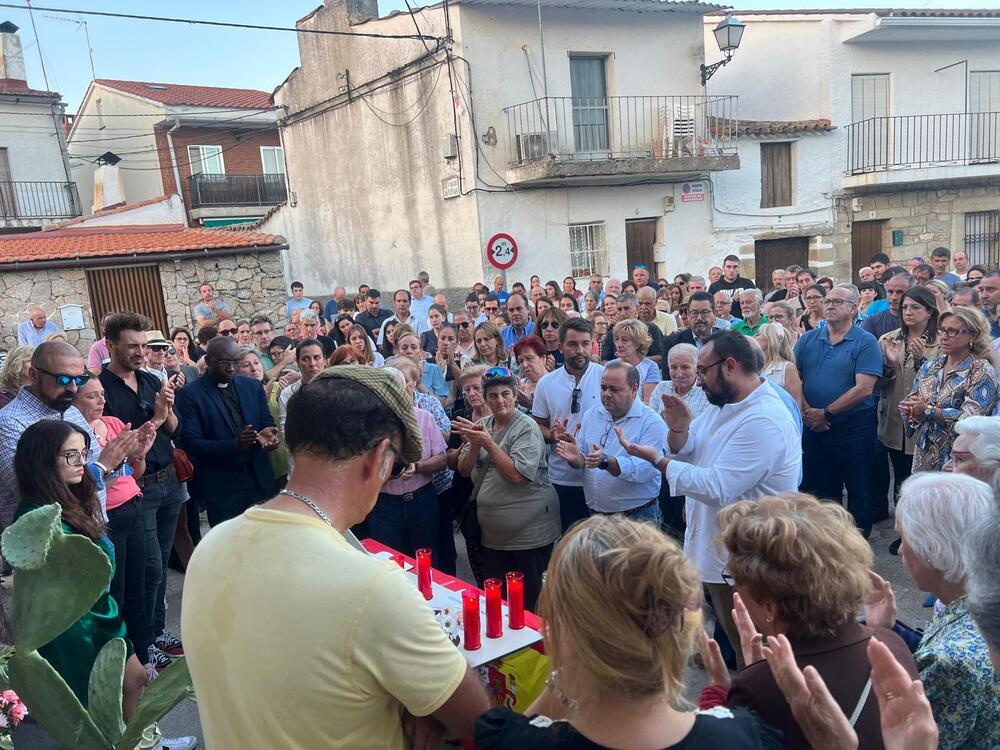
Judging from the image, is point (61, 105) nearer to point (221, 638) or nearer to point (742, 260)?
point (742, 260)

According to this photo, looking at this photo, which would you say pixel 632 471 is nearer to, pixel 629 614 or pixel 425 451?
pixel 425 451

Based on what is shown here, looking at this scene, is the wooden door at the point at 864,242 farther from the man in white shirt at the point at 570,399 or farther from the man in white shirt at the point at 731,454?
the man in white shirt at the point at 731,454

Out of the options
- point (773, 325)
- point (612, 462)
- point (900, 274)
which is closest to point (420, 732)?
point (612, 462)

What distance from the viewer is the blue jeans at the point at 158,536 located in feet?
13.3

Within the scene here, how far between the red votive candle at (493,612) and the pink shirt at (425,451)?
149 centimetres

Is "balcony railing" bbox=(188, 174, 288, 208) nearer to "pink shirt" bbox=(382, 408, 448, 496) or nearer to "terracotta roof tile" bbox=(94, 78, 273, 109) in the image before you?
"terracotta roof tile" bbox=(94, 78, 273, 109)

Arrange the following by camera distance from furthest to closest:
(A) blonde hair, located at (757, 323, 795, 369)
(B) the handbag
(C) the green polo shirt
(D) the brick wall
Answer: (D) the brick wall < (C) the green polo shirt < (A) blonde hair, located at (757, 323, 795, 369) < (B) the handbag

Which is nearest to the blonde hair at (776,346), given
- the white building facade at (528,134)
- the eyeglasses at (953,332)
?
the eyeglasses at (953,332)

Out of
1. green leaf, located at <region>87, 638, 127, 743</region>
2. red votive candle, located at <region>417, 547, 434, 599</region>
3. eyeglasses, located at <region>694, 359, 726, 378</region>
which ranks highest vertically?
eyeglasses, located at <region>694, 359, 726, 378</region>

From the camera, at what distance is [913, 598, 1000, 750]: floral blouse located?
5.62 feet

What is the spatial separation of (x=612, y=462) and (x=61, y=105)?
87.3ft

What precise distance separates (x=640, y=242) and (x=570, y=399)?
10753 millimetres

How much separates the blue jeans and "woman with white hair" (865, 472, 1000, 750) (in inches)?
144

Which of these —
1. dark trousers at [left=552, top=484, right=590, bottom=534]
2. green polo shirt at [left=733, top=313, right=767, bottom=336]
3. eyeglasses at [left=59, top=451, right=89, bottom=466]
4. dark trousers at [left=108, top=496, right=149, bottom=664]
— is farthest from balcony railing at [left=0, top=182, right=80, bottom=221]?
dark trousers at [left=552, top=484, right=590, bottom=534]
